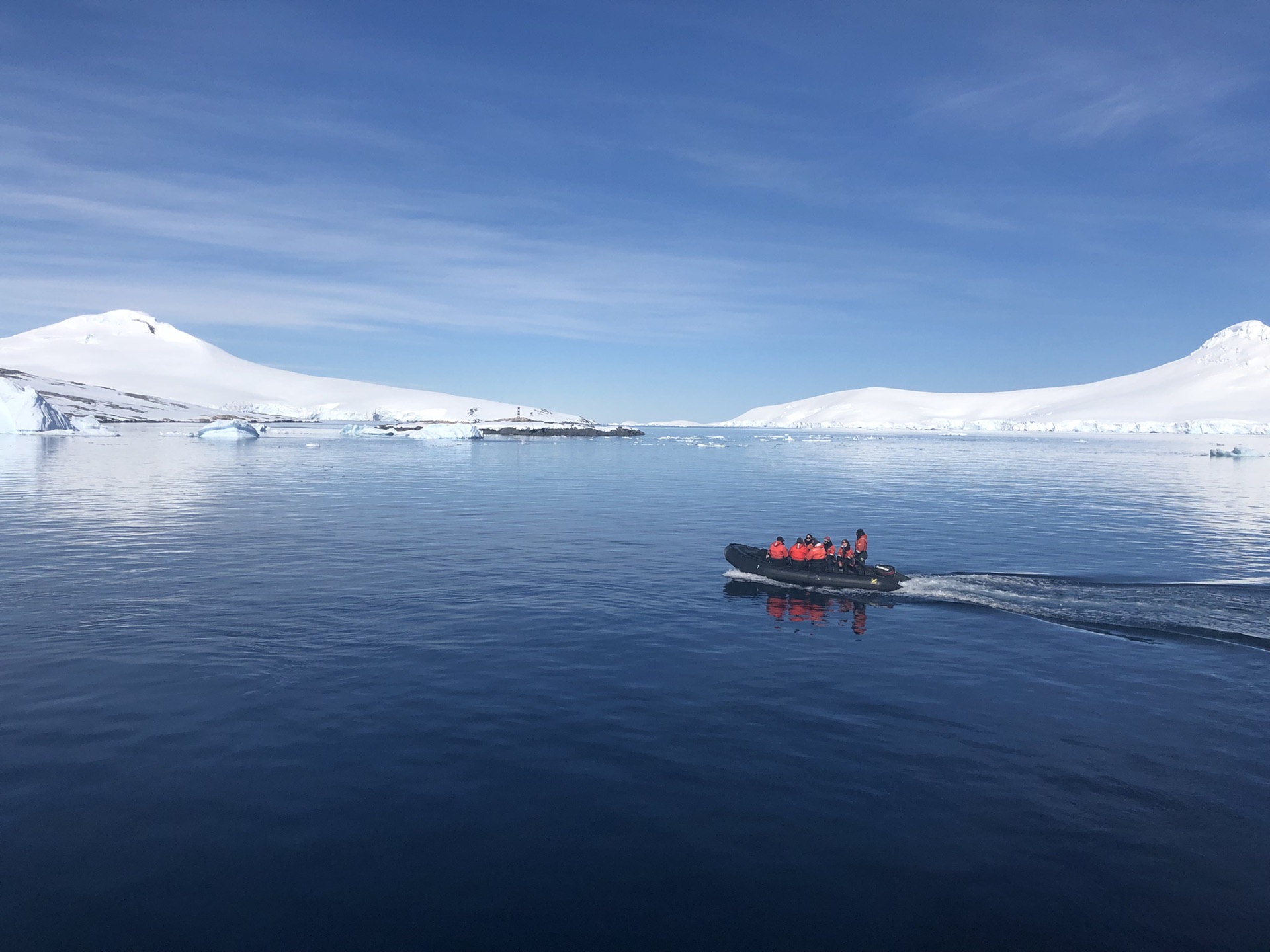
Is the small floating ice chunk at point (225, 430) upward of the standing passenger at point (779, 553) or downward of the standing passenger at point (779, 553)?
upward

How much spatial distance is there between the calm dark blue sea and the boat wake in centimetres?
19

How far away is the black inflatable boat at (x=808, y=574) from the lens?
27.3 meters

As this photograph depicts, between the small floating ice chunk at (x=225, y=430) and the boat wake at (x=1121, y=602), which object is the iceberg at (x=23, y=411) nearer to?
the small floating ice chunk at (x=225, y=430)

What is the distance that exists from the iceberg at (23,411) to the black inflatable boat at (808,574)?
123605mm

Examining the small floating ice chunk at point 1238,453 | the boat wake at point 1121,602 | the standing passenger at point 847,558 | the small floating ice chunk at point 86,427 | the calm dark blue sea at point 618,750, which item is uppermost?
the small floating ice chunk at point 1238,453

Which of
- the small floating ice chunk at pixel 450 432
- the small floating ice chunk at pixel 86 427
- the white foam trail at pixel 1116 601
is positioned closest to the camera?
the white foam trail at pixel 1116 601

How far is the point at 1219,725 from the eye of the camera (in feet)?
52.4

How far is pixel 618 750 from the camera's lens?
1441 centimetres

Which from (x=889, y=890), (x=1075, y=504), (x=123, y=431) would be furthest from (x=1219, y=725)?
(x=123, y=431)

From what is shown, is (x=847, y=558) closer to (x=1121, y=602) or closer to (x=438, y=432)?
(x=1121, y=602)

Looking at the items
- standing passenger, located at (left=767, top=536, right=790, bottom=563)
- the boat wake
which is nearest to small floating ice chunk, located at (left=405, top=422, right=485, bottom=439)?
standing passenger, located at (left=767, top=536, right=790, bottom=563)

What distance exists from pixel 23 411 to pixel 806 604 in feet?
429

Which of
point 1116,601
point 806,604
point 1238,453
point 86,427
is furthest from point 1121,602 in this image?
point 86,427

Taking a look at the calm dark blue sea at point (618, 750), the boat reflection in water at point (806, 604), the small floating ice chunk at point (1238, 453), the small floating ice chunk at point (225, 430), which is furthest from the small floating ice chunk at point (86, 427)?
the small floating ice chunk at point (1238, 453)
